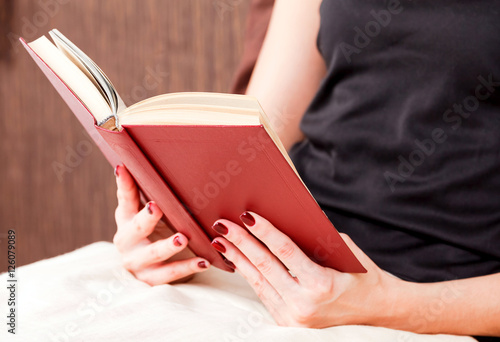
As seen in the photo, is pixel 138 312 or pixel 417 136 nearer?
pixel 138 312

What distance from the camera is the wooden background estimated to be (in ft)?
4.80

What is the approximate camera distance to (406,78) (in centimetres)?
76

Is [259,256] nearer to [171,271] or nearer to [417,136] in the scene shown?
[171,271]

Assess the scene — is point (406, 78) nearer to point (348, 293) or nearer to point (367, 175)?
point (367, 175)

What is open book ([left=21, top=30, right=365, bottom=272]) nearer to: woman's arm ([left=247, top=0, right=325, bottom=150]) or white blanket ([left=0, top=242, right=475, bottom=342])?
white blanket ([left=0, top=242, right=475, bottom=342])

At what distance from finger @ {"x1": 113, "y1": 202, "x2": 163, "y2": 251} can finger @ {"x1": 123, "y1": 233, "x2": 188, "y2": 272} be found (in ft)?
0.05

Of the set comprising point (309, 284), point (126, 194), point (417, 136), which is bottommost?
point (309, 284)

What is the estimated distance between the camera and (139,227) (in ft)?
2.10

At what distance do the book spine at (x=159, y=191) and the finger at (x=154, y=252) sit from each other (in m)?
0.02

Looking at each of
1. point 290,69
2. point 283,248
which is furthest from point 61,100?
point 283,248

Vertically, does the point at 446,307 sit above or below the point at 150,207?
below

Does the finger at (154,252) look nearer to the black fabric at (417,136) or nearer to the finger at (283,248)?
the finger at (283,248)

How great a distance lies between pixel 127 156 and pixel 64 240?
127 centimetres

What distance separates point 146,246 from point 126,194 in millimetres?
72
